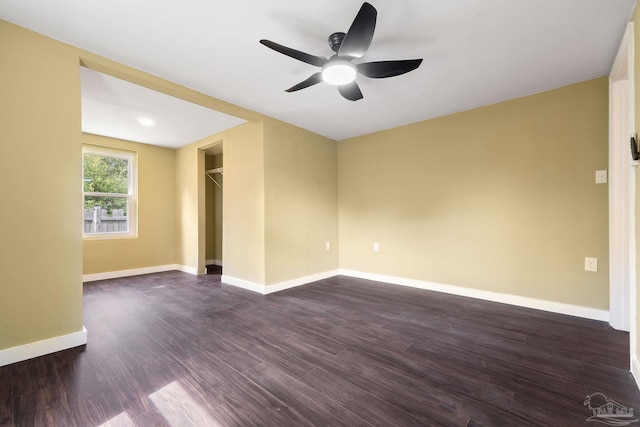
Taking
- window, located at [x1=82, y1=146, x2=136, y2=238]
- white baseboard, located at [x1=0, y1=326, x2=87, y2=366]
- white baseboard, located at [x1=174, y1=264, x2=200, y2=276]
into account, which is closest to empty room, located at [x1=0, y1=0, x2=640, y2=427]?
white baseboard, located at [x1=0, y1=326, x2=87, y2=366]

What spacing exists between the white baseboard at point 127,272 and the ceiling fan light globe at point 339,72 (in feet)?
15.1

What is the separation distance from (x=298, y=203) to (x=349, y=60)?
2341 millimetres

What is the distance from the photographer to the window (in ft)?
13.9

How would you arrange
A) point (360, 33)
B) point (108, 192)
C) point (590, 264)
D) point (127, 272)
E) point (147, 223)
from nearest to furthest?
point (360, 33) → point (590, 264) → point (108, 192) → point (127, 272) → point (147, 223)

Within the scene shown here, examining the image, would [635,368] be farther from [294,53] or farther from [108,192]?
[108,192]

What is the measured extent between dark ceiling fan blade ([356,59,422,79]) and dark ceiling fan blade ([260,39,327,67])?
0.29 m

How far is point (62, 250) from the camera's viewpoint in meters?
2.00

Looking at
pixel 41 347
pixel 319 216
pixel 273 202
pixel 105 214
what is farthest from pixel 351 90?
pixel 105 214

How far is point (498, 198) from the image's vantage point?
3057 mm

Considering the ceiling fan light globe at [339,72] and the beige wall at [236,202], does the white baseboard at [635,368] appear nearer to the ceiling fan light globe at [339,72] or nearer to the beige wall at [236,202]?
the ceiling fan light globe at [339,72]

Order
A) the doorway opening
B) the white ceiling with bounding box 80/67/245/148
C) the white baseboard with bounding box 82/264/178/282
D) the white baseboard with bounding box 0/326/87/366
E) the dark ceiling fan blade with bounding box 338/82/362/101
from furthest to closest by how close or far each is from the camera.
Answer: the doorway opening, the white baseboard with bounding box 82/264/178/282, the white ceiling with bounding box 80/67/245/148, the dark ceiling fan blade with bounding box 338/82/362/101, the white baseboard with bounding box 0/326/87/366

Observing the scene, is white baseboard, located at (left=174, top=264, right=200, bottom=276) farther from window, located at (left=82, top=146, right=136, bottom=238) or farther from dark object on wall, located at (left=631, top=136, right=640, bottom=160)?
dark object on wall, located at (left=631, top=136, right=640, bottom=160)

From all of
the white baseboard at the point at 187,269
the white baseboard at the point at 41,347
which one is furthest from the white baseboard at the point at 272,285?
the white baseboard at the point at 41,347

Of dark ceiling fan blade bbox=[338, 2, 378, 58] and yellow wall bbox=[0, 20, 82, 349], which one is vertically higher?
dark ceiling fan blade bbox=[338, 2, 378, 58]
